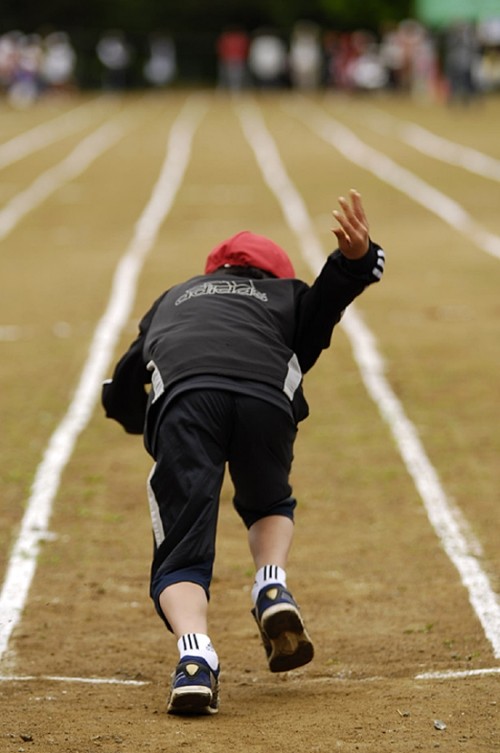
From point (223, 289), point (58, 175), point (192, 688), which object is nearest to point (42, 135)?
point (58, 175)

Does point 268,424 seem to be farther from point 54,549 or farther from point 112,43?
point 112,43

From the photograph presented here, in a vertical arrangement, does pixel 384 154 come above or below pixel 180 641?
above

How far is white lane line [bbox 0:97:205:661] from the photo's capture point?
738 cm

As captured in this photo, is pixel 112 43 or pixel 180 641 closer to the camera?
pixel 180 641

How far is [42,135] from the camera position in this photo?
40.9 metres

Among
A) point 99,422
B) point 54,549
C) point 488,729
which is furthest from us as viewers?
point 99,422

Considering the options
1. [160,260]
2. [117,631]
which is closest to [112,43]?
[160,260]

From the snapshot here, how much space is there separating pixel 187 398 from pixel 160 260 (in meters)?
13.5

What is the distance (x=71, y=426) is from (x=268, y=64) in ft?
197

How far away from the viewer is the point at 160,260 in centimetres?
1908

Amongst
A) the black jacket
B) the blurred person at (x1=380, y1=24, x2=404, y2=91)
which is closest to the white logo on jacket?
the black jacket

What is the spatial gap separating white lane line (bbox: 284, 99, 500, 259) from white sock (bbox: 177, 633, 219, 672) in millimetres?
14542

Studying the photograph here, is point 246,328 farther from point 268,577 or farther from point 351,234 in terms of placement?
point 268,577

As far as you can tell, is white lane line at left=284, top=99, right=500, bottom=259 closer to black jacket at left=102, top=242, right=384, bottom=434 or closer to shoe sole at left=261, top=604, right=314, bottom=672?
black jacket at left=102, top=242, right=384, bottom=434
